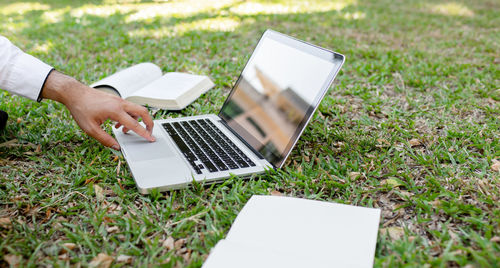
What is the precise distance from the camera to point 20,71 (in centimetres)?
172

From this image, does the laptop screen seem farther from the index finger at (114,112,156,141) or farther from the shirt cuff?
the shirt cuff

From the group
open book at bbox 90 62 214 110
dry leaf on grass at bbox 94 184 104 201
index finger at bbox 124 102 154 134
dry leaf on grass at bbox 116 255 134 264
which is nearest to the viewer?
dry leaf on grass at bbox 116 255 134 264

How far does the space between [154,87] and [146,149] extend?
39.8 inches

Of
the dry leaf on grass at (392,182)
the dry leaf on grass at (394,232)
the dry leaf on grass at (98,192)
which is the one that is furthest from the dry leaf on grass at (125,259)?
the dry leaf on grass at (392,182)

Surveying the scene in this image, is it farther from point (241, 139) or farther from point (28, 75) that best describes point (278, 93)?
point (28, 75)

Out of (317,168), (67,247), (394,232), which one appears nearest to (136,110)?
(67,247)

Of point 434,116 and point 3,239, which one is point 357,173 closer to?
point 434,116

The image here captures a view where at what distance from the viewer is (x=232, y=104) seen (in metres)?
2.02

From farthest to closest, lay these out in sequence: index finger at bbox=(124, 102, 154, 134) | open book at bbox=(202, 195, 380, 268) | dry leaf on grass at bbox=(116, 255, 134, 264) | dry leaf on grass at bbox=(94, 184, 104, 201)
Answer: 1. index finger at bbox=(124, 102, 154, 134)
2. dry leaf on grass at bbox=(94, 184, 104, 201)
3. dry leaf on grass at bbox=(116, 255, 134, 264)
4. open book at bbox=(202, 195, 380, 268)

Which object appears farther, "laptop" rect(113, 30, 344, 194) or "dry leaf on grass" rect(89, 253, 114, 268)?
"laptop" rect(113, 30, 344, 194)

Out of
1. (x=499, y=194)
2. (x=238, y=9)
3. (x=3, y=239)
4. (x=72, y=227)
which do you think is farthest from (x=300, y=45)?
(x=238, y=9)

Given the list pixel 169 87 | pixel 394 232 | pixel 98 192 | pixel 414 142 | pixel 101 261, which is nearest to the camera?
pixel 101 261

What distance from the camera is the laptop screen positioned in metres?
1.56

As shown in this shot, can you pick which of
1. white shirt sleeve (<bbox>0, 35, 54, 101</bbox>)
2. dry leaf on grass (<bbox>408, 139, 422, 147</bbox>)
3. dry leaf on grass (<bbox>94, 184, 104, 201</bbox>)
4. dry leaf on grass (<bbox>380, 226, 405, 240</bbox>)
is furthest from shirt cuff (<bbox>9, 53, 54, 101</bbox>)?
dry leaf on grass (<bbox>408, 139, 422, 147</bbox>)
